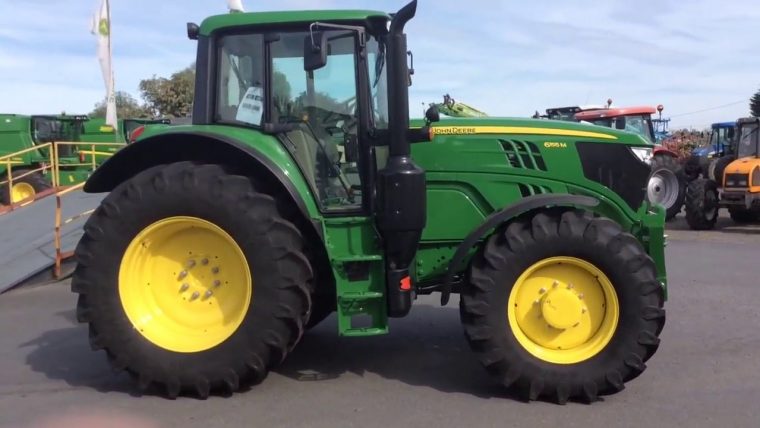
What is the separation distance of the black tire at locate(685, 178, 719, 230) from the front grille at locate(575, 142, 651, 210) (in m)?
9.54

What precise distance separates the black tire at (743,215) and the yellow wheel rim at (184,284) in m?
12.6

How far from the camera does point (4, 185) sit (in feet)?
55.3

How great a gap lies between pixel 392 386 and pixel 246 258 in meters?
1.29

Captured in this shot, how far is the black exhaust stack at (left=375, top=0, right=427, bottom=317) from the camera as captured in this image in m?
4.23

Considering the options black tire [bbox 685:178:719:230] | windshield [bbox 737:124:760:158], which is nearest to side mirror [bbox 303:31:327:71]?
black tire [bbox 685:178:719:230]

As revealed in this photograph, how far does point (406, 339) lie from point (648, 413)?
2.15 metres

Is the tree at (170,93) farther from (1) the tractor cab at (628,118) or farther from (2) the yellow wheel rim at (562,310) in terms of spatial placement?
(2) the yellow wheel rim at (562,310)

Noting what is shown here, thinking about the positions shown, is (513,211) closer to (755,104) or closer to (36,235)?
(36,235)

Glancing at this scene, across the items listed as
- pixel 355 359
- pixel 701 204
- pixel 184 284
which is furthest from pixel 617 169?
pixel 701 204

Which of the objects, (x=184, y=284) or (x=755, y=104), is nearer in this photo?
(x=184, y=284)

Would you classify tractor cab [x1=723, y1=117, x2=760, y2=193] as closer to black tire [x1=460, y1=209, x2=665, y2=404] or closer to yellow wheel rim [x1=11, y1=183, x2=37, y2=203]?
black tire [x1=460, y1=209, x2=665, y2=404]

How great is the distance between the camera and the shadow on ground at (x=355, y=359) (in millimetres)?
4762

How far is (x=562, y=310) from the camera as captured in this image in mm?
4324

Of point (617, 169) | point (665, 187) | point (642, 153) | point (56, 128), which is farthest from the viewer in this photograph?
point (56, 128)
